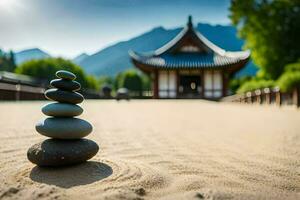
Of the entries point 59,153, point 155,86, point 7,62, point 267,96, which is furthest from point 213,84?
point 7,62

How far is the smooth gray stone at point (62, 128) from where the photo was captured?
292 cm

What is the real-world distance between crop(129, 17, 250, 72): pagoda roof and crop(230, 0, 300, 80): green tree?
1.42m

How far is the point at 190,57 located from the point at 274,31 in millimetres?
5935

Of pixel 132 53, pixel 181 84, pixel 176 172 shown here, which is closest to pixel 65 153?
pixel 176 172

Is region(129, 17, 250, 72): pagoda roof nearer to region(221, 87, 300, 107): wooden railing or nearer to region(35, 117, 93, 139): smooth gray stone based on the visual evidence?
region(221, 87, 300, 107): wooden railing

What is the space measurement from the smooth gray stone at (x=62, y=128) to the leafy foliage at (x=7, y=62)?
162 ft

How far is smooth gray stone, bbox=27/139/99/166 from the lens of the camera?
9.29ft

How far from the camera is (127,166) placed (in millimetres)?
3061

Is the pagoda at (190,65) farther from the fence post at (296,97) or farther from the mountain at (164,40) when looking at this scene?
the mountain at (164,40)

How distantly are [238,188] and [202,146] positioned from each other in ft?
6.17

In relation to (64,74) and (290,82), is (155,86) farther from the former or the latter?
(64,74)

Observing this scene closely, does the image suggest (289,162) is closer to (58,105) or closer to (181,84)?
(58,105)

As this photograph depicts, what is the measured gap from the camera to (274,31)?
21.8m

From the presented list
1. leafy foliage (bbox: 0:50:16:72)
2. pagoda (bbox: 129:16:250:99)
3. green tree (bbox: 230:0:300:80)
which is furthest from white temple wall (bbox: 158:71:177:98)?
leafy foliage (bbox: 0:50:16:72)
